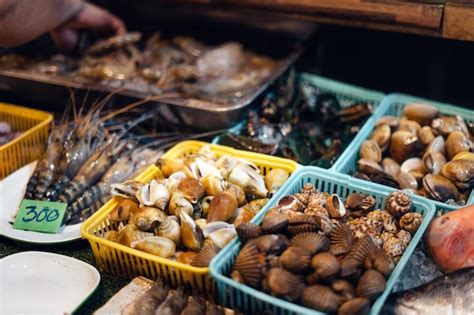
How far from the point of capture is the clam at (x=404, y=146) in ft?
8.05

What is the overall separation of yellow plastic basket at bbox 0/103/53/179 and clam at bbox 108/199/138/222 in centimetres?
77

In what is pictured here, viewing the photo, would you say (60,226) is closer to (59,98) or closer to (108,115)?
(108,115)

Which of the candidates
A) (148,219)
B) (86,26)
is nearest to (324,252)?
(148,219)

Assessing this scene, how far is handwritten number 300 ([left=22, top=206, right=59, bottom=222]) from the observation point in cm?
220

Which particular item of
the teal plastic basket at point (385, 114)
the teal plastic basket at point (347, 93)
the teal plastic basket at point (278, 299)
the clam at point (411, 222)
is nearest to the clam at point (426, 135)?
the teal plastic basket at point (385, 114)

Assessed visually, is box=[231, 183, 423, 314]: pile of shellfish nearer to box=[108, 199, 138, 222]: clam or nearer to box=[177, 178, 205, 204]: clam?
box=[177, 178, 205, 204]: clam

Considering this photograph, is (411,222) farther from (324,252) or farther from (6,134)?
(6,134)

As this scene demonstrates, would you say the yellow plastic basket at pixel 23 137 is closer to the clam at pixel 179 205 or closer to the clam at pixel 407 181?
the clam at pixel 179 205

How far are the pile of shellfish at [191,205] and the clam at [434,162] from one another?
0.59m

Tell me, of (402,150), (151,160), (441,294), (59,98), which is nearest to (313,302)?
(441,294)

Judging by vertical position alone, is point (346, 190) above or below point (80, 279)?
above

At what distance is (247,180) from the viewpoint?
2.16 metres

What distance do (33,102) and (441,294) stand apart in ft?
7.59

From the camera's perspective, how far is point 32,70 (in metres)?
3.13
